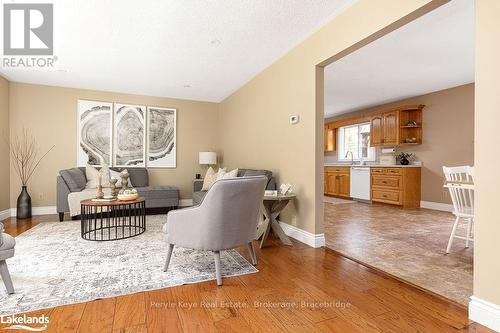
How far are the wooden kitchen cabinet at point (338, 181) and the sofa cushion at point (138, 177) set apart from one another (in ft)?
16.4

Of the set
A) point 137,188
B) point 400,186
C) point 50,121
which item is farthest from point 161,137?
point 400,186

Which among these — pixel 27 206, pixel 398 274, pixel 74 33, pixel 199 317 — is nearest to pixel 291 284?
pixel 199 317

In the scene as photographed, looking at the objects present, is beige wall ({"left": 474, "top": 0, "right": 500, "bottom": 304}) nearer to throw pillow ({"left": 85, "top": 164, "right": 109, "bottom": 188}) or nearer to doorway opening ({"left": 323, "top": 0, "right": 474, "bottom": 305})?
doorway opening ({"left": 323, "top": 0, "right": 474, "bottom": 305})

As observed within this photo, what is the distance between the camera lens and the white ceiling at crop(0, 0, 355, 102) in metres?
2.52

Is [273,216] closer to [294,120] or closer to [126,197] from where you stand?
[294,120]

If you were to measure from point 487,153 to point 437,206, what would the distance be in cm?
469

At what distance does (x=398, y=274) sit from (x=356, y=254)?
53 cm

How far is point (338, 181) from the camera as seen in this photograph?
7.26 metres

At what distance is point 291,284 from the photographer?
6.92 ft

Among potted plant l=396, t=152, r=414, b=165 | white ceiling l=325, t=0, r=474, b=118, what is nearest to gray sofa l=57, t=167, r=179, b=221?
white ceiling l=325, t=0, r=474, b=118

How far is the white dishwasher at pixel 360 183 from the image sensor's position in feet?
20.8

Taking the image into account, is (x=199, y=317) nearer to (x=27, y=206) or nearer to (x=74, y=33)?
(x=74, y=33)

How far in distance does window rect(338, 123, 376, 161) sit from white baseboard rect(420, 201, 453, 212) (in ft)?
5.81

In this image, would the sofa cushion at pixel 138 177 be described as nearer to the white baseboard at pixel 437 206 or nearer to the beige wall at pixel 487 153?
the beige wall at pixel 487 153
